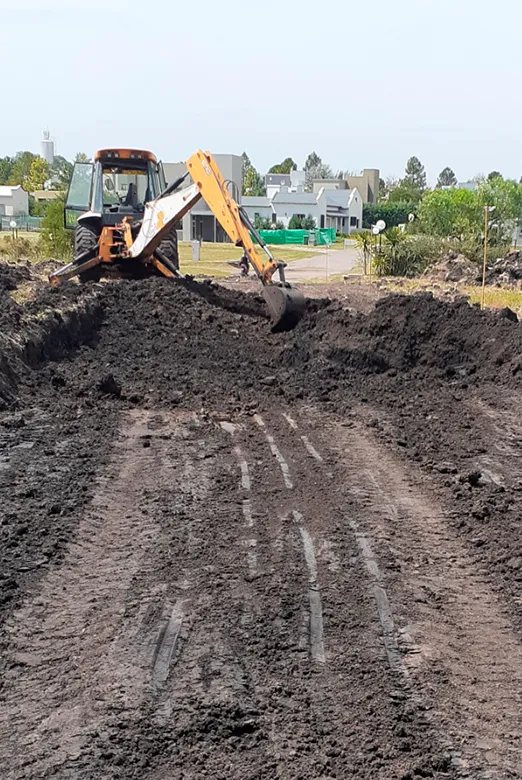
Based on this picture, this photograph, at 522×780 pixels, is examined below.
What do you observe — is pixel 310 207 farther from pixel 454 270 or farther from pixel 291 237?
pixel 454 270

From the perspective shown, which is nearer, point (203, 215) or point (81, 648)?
point (81, 648)

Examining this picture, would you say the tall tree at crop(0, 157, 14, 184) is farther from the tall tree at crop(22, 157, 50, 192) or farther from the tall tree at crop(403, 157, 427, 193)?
the tall tree at crop(403, 157, 427, 193)

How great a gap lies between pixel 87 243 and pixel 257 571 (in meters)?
15.2

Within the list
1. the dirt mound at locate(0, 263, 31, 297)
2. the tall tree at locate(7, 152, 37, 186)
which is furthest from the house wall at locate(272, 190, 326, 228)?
the dirt mound at locate(0, 263, 31, 297)

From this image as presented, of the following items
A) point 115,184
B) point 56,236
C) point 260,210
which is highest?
point 260,210

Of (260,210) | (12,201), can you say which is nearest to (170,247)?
(260,210)

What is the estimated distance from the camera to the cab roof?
2014cm

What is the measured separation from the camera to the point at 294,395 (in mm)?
11320

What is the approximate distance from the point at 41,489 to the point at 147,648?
2.91 m

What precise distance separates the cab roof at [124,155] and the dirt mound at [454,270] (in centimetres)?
1197

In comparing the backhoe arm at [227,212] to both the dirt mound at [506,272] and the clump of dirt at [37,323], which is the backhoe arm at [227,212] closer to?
the clump of dirt at [37,323]

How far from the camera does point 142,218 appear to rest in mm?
20062

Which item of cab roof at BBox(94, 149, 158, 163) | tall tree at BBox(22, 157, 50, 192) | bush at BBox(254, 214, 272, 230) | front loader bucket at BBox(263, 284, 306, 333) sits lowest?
front loader bucket at BBox(263, 284, 306, 333)

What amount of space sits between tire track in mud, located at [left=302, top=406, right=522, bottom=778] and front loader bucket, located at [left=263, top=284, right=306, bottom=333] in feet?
26.3
